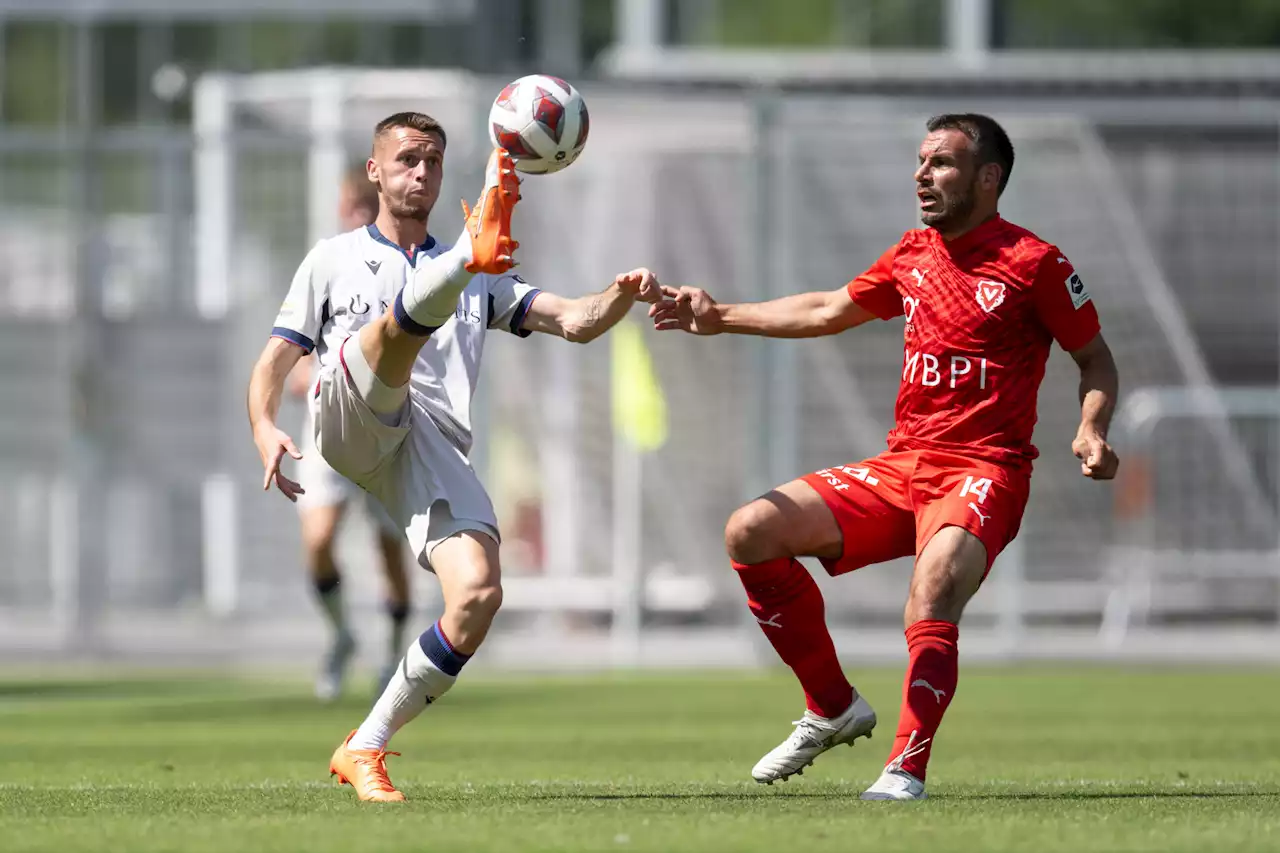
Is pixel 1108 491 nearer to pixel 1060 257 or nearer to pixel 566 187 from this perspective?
pixel 566 187

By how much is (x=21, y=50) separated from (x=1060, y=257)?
1824 cm

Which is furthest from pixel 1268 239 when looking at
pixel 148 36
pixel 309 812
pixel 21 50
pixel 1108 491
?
pixel 21 50

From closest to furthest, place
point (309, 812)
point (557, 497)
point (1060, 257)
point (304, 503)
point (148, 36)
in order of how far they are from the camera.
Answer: point (309, 812) < point (1060, 257) < point (304, 503) < point (557, 497) < point (148, 36)

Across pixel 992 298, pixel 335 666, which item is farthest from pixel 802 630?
pixel 335 666

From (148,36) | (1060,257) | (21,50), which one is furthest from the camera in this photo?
(21,50)

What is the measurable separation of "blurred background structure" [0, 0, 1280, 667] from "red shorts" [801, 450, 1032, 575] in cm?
743

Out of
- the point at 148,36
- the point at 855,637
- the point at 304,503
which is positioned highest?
the point at 148,36

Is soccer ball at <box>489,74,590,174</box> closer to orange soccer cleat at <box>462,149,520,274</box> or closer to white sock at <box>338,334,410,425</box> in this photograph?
orange soccer cleat at <box>462,149,520,274</box>

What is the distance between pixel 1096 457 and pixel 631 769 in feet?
7.01

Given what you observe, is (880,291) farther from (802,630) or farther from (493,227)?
(493,227)

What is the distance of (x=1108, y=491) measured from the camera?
15.3 meters

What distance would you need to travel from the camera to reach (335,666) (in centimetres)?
1124

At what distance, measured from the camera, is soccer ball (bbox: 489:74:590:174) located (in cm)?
670

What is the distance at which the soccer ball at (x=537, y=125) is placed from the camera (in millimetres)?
6699
